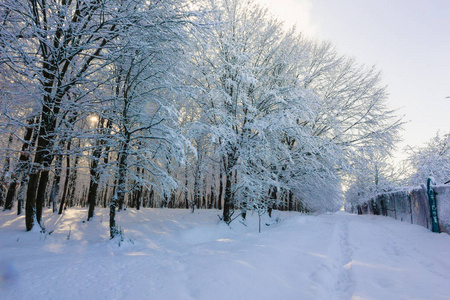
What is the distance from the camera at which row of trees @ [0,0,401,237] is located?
5.20m

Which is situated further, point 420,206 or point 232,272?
point 420,206

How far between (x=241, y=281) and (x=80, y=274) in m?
2.25

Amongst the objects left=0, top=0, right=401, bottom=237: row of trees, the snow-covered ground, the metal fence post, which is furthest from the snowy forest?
the metal fence post

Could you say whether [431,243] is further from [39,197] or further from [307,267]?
[39,197]

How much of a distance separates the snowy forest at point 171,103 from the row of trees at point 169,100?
0.21 feet

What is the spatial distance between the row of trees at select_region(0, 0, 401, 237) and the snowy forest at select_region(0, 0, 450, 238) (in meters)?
0.06

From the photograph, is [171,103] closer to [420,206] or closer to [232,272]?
[232,272]

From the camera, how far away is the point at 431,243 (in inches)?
233

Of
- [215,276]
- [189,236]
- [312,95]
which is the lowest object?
[189,236]

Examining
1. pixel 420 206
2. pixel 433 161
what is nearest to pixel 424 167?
pixel 433 161

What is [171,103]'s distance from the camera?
742cm

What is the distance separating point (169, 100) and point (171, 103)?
3.40ft

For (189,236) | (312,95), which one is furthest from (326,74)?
(189,236)

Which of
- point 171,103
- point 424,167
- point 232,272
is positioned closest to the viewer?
point 232,272
